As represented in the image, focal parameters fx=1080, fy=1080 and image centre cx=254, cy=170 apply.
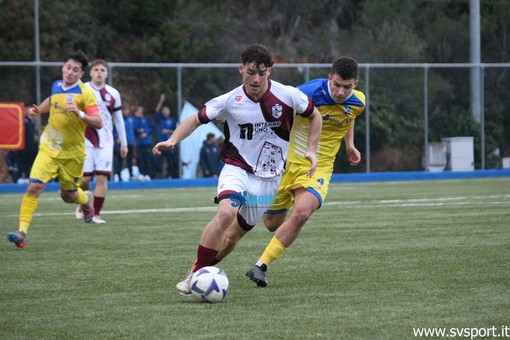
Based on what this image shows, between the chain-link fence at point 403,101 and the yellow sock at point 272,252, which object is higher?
the chain-link fence at point 403,101

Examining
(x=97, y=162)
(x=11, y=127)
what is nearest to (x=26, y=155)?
(x=11, y=127)

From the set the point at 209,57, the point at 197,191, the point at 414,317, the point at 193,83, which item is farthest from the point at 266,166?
the point at 209,57

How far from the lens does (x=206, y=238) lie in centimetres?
808

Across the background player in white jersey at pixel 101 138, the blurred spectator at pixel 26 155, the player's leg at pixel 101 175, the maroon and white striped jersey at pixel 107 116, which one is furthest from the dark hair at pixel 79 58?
the blurred spectator at pixel 26 155

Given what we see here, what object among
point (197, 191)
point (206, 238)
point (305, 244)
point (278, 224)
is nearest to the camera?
point (206, 238)

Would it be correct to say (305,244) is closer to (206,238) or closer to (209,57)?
(206,238)

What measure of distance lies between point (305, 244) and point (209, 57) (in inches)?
996

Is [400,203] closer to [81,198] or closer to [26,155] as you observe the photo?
[81,198]

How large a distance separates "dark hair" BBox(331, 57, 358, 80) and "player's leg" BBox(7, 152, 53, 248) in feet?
14.1

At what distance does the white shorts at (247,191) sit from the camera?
816 centimetres

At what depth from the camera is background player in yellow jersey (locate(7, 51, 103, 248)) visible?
1203cm

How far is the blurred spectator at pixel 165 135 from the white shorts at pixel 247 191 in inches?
662

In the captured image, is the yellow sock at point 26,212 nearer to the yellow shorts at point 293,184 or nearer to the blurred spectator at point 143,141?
the yellow shorts at point 293,184

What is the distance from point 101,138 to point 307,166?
6.85m
